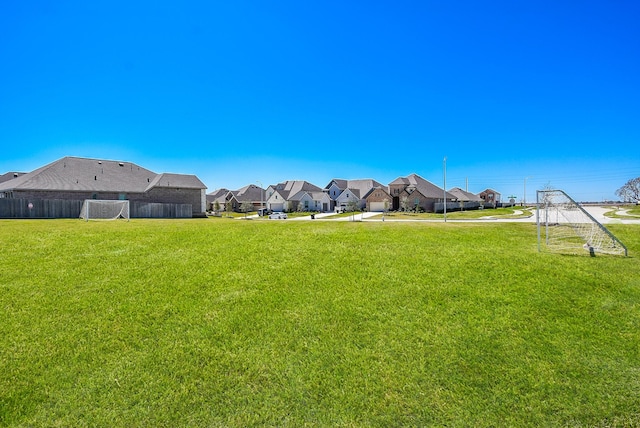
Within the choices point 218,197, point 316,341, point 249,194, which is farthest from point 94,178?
point 218,197

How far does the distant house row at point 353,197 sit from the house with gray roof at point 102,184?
73.4 feet

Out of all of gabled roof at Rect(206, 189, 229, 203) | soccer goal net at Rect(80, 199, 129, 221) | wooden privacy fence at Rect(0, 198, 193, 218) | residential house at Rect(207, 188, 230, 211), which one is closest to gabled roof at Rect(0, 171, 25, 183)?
wooden privacy fence at Rect(0, 198, 193, 218)

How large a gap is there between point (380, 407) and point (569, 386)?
3.06 metres

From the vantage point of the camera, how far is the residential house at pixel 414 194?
2126 inches

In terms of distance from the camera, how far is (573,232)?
15.7 meters

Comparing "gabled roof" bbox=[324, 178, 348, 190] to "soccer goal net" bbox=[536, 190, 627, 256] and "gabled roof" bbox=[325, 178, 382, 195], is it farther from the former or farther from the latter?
"soccer goal net" bbox=[536, 190, 627, 256]

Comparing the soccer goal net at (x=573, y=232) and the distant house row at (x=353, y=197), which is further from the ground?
the distant house row at (x=353, y=197)

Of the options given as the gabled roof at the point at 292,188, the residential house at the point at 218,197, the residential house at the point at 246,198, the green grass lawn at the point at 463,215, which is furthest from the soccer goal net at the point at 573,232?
the residential house at the point at 218,197

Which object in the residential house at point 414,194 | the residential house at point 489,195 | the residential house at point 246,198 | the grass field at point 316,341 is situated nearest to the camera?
the grass field at point 316,341

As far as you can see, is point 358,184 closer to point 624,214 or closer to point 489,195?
point 489,195

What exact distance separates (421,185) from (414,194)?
11.3ft

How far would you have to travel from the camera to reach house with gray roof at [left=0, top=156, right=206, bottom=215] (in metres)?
33.5

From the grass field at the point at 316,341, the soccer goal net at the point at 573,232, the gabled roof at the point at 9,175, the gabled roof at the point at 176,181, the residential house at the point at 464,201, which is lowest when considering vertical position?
the grass field at the point at 316,341

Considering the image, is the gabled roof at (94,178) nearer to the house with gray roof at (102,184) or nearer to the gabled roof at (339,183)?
the house with gray roof at (102,184)
